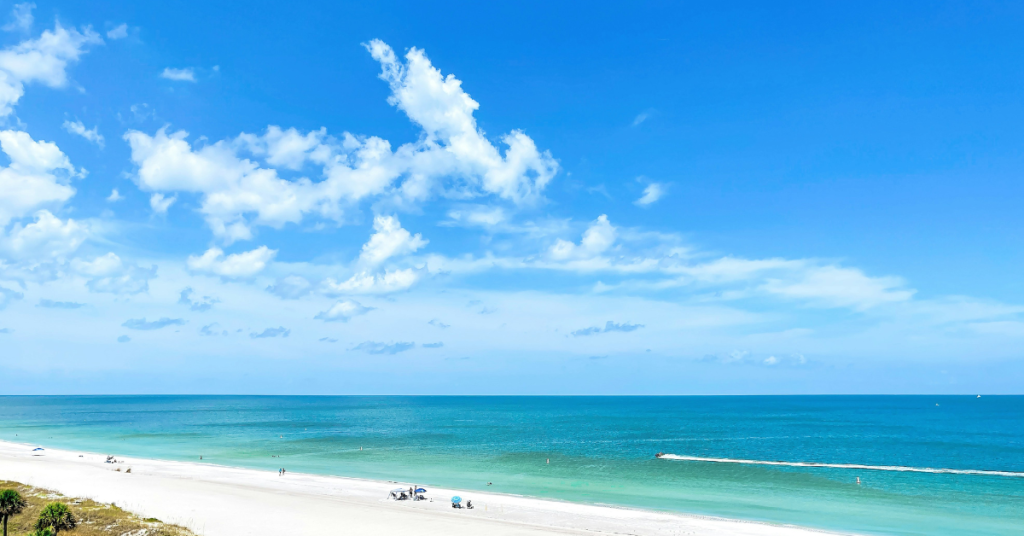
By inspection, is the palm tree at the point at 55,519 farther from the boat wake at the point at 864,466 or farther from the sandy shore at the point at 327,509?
the boat wake at the point at 864,466

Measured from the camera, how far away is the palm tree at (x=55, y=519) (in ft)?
113

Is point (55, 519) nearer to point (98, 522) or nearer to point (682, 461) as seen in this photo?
point (98, 522)

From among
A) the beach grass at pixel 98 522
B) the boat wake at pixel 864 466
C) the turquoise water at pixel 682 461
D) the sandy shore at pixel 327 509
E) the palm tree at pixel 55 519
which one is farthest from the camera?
the boat wake at pixel 864 466

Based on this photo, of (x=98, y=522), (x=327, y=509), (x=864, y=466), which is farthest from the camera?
(x=864, y=466)

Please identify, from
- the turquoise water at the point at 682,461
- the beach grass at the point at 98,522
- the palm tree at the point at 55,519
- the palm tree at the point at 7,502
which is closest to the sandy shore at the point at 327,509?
the beach grass at the point at 98,522

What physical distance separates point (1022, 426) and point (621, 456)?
126282 millimetres

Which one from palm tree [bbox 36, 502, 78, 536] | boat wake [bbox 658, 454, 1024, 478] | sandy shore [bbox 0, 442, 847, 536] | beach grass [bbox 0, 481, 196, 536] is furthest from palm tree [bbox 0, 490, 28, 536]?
boat wake [bbox 658, 454, 1024, 478]

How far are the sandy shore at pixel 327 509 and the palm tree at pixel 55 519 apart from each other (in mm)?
7034

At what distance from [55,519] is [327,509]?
18.2 metres

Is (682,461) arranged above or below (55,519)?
below

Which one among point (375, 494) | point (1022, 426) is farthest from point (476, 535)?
point (1022, 426)

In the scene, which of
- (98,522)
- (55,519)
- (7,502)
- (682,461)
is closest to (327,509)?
(98,522)

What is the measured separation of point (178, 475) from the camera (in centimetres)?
6631

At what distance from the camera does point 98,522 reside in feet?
120
